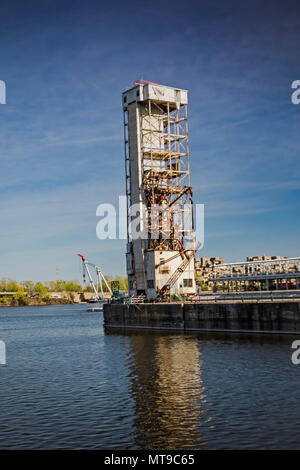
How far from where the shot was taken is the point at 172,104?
294 ft

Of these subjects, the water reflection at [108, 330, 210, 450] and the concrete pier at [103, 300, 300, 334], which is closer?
the water reflection at [108, 330, 210, 450]

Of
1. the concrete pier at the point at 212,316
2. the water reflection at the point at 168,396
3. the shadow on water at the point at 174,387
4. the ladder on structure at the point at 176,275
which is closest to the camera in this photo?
the water reflection at the point at 168,396

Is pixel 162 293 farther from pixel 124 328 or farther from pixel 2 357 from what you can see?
pixel 2 357

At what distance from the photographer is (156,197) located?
8625cm

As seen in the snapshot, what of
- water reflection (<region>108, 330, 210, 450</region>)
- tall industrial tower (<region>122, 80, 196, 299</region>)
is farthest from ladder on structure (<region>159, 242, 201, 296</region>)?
water reflection (<region>108, 330, 210, 450</region>)

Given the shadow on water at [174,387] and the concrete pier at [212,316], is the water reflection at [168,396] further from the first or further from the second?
the concrete pier at [212,316]

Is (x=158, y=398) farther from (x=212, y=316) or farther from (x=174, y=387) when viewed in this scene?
(x=212, y=316)

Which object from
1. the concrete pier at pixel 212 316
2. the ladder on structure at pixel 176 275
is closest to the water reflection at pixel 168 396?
the concrete pier at pixel 212 316

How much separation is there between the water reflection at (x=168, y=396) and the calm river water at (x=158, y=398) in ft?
0.19

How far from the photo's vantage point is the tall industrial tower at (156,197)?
84.3 meters

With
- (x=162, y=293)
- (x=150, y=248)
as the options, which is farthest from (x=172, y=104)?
(x=162, y=293)

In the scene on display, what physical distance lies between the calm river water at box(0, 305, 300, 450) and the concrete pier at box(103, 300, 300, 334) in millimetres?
2962

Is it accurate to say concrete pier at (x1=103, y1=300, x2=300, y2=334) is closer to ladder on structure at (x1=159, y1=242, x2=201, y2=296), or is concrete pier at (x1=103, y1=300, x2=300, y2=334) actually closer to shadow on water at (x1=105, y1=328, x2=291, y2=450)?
shadow on water at (x1=105, y1=328, x2=291, y2=450)

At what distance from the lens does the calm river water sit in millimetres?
24516
